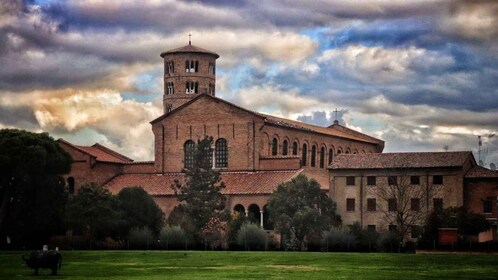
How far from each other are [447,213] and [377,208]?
9079mm

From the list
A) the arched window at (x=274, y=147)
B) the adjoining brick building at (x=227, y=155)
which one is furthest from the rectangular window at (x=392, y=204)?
the arched window at (x=274, y=147)

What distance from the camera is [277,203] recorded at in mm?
73125

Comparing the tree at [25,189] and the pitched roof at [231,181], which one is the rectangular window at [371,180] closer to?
the pitched roof at [231,181]

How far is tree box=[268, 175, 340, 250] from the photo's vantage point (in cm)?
7038

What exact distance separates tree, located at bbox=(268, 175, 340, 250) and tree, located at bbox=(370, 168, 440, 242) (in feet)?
15.6

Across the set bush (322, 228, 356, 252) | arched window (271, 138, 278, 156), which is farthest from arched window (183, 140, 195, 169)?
bush (322, 228, 356, 252)

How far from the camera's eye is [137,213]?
7244 centimetres

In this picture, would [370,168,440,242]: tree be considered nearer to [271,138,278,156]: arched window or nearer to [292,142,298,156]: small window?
[271,138,278,156]: arched window

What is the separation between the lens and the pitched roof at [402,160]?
255 ft

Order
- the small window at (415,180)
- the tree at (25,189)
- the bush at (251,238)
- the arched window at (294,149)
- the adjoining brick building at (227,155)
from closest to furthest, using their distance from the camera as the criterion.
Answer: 1. the bush at (251,238)
2. the tree at (25,189)
3. the small window at (415,180)
4. the adjoining brick building at (227,155)
5. the arched window at (294,149)

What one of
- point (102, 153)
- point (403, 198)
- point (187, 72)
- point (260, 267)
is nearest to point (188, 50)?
point (187, 72)

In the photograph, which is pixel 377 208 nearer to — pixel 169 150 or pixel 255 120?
pixel 255 120

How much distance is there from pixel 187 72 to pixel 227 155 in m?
33.6

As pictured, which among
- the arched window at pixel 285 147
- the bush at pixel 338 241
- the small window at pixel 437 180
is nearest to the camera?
the bush at pixel 338 241
